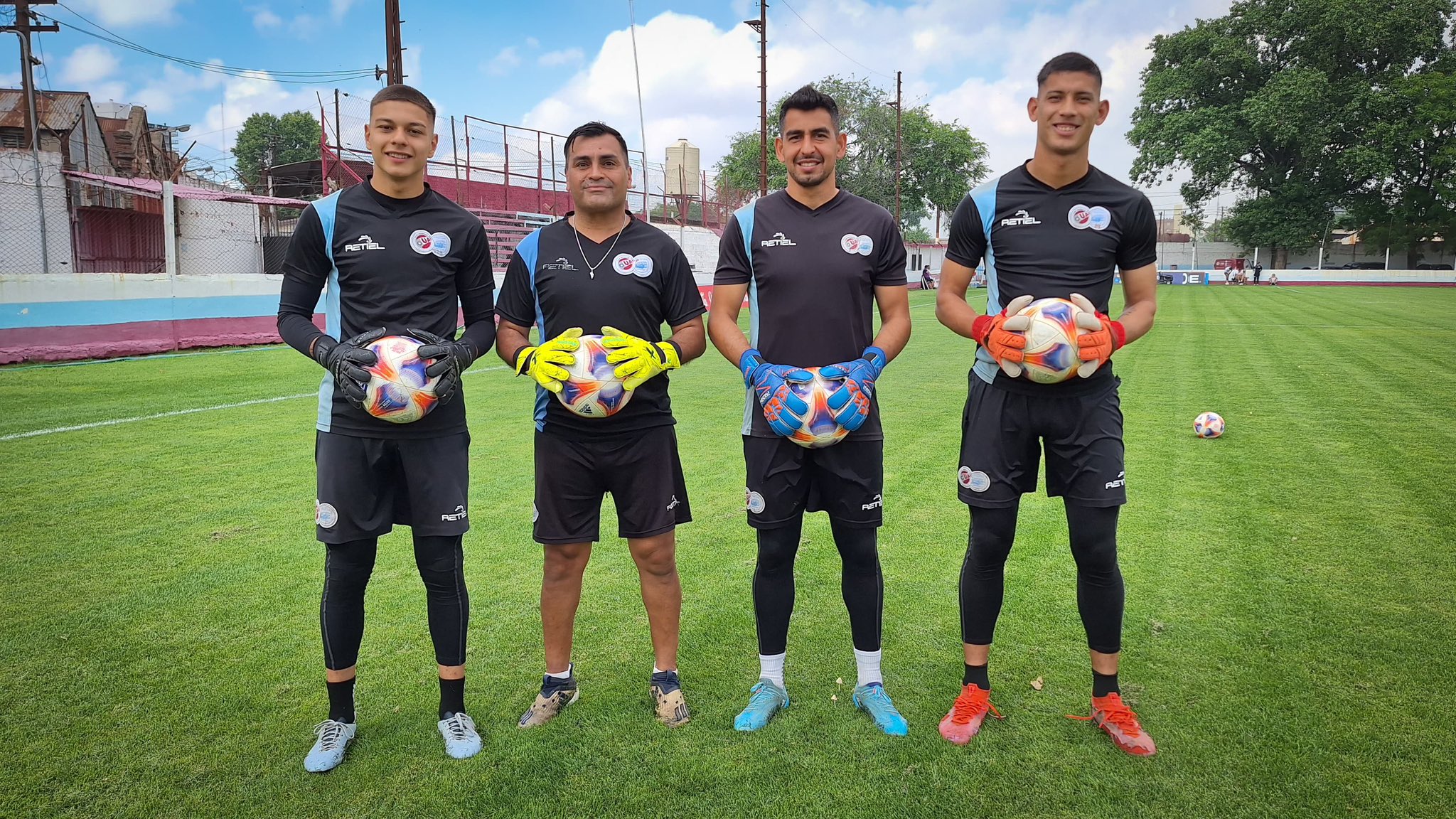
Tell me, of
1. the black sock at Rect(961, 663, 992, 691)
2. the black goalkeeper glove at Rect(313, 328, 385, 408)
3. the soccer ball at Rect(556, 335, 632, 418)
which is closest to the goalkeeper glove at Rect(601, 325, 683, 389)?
the soccer ball at Rect(556, 335, 632, 418)

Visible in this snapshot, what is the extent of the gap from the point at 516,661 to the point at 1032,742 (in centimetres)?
219

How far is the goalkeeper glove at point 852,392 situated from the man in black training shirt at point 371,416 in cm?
132

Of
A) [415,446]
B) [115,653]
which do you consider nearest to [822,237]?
[415,446]

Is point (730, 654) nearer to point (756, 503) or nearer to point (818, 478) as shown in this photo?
point (756, 503)

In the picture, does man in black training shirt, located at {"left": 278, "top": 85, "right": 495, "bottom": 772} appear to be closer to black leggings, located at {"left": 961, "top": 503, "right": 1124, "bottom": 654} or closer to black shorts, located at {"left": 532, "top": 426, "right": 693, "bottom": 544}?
black shorts, located at {"left": 532, "top": 426, "right": 693, "bottom": 544}

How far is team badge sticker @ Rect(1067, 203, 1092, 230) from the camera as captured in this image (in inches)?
123

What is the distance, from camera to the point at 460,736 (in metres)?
3.12

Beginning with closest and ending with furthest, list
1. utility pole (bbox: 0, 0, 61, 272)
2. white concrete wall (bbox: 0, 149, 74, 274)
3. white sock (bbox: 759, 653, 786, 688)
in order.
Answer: white sock (bbox: 759, 653, 786, 688) → white concrete wall (bbox: 0, 149, 74, 274) → utility pole (bbox: 0, 0, 61, 272)

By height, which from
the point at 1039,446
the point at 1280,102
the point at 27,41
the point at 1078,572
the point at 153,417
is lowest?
the point at 153,417

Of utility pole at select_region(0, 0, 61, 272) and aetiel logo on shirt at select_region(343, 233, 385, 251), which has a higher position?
utility pole at select_region(0, 0, 61, 272)

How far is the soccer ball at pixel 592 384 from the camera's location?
301 cm

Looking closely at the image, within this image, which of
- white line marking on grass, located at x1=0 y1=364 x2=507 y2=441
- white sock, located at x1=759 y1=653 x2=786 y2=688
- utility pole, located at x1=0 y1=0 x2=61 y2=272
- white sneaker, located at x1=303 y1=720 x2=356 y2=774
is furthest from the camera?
utility pole, located at x1=0 y1=0 x2=61 y2=272

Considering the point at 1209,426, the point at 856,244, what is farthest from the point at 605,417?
the point at 1209,426

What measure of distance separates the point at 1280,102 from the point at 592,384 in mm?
62992
